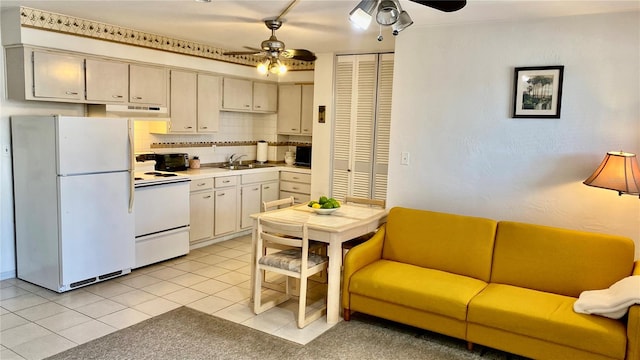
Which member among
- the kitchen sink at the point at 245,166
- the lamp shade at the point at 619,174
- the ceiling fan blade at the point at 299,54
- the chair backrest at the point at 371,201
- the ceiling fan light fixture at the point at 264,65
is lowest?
the chair backrest at the point at 371,201

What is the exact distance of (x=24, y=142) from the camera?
4.23 metres

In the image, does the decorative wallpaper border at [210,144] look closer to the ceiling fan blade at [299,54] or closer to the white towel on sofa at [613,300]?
the ceiling fan blade at [299,54]

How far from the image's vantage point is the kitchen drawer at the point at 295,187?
643cm

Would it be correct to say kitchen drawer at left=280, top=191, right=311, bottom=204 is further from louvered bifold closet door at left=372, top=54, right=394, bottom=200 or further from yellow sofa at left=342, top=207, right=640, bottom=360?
yellow sofa at left=342, top=207, right=640, bottom=360

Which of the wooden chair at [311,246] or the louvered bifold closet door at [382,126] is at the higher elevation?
the louvered bifold closet door at [382,126]

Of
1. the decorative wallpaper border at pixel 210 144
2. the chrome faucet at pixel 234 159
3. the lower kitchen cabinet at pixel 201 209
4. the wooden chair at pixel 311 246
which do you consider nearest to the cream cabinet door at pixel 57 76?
A: the decorative wallpaper border at pixel 210 144

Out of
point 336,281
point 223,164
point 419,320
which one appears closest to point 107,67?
point 223,164

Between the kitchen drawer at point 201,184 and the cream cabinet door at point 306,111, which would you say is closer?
the kitchen drawer at point 201,184

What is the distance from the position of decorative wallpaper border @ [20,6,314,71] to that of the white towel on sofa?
4.69m

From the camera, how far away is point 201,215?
18.3ft

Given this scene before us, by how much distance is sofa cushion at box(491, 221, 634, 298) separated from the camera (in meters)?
3.17

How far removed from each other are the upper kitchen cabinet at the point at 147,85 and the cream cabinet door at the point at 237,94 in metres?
1.00

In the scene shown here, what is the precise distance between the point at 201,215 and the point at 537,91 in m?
3.84

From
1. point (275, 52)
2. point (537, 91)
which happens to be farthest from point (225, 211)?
point (537, 91)
